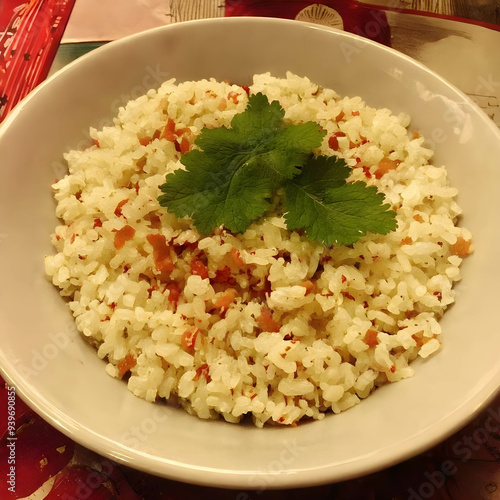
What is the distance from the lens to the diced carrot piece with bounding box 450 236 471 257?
5.31 ft

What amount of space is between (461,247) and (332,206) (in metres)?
0.47

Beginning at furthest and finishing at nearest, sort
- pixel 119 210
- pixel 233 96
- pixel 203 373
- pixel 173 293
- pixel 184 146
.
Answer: pixel 233 96 → pixel 184 146 → pixel 119 210 → pixel 173 293 → pixel 203 373

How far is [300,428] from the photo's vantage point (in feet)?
4.44

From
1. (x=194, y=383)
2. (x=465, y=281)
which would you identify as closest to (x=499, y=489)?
(x=465, y=281)

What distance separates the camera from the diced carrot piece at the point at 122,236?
1.57m

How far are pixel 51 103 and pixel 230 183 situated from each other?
2.57 feet

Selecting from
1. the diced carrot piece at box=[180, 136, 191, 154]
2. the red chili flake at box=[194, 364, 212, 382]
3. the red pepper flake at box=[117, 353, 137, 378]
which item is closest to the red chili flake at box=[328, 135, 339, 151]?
the diced carrot piece at box=[180, 136, 191, 154]

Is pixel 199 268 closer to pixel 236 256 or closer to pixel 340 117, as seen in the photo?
pixel 236 256

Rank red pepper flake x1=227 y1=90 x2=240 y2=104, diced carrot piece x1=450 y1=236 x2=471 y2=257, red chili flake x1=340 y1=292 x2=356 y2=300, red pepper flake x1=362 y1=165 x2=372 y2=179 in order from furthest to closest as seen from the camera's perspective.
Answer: red pepper flake x1=227 y1=90 x2=240 y2=104 < red pepper flake x1=362 y1=165 x2=372 y2=179 < diced carrot piece x1=450 y1=236 x2=471 y2=257 < red chili flake x1=340 y1=292 x2=356 y2=300

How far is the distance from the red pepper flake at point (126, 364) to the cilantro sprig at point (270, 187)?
0.45m

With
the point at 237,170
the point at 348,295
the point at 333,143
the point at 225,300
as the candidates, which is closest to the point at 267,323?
the point at 225,300

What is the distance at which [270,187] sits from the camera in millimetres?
1625

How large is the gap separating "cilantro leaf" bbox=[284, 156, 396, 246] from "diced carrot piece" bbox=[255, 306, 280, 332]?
28cm

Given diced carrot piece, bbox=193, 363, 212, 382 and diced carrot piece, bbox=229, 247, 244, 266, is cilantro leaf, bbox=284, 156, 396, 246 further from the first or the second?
diced carrot piece, bbox=193, 363, 212, 382
